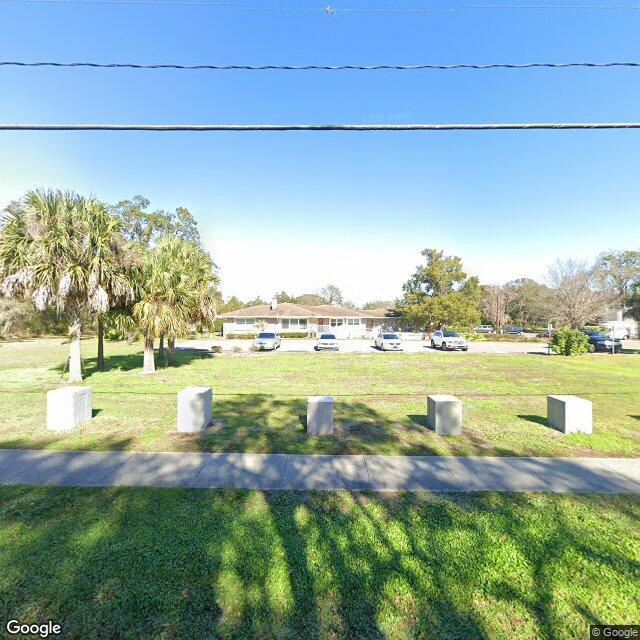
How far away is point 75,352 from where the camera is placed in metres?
11.9

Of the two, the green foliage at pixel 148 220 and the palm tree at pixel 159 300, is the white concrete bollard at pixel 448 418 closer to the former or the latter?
the palm tree at pixel 159 300

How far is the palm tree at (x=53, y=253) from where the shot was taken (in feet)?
35.0

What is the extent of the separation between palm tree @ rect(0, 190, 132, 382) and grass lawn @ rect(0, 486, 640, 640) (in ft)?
29.3

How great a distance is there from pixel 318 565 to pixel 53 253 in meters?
12.7

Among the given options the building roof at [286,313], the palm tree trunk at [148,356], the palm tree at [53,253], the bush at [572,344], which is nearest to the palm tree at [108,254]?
the palm tree at [53,253]

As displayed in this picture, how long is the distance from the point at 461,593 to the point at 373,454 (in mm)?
2867

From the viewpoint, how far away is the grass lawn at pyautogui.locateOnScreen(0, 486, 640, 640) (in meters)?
2.46

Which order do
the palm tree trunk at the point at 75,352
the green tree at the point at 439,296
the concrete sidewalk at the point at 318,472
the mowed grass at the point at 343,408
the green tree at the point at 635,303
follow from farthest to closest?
the green tree at the point at 439,296, the green tree at the point at 635,303, the palm tree trunk at the point at 75,352, the mowed grass at the point at 343,408, the concrete sidewalk at the point at 318,472

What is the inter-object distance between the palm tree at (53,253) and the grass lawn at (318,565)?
8926 mm

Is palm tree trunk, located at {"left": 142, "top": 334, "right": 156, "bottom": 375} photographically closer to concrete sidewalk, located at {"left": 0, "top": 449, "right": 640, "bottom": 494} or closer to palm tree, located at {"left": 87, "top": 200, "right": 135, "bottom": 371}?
palm tree, located at {"left": 87, "top": 200, "right": 135, "bottom": 371}

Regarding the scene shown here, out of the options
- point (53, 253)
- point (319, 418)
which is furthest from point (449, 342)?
point (53, 253)

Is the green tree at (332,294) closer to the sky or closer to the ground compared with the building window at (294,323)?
closer to the sky

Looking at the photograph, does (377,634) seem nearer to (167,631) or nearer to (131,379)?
(167,631)

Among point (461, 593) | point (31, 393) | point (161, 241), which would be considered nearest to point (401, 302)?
point (161, 241)
